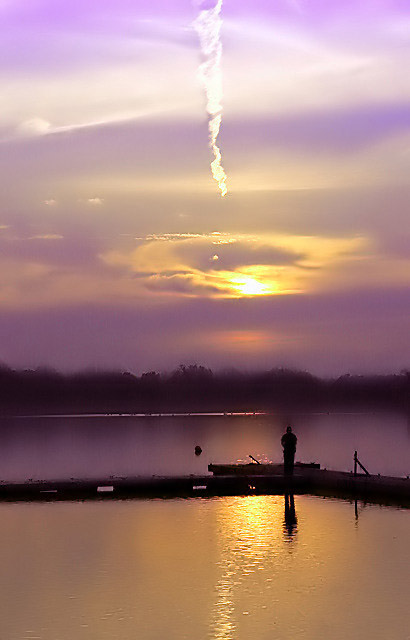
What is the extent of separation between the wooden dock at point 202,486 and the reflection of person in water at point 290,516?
1.23 meters

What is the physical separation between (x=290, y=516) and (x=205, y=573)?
10.8 m

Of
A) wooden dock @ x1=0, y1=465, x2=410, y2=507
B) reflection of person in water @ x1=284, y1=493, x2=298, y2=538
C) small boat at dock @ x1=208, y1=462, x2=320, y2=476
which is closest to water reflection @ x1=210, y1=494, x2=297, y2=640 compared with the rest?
reflection of person in water @ x1=284, y1=493, x2=298, y2=538

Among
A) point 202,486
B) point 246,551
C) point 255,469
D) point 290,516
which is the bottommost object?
point 246,551

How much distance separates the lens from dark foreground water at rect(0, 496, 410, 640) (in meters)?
20.3

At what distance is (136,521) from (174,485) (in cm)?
924

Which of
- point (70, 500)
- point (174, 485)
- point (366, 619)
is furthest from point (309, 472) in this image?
point (366, 619)

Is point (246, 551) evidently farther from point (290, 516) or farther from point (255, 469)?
point (255, 469)

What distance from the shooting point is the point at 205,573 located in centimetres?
2548

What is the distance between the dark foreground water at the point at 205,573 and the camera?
2030cm

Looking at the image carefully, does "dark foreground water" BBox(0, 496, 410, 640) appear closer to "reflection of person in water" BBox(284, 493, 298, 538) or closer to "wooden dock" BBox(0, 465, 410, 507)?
"reflection of person in water" BBox(284, 493, 298, 538)

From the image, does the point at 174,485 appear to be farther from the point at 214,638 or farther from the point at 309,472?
the point at 214,638

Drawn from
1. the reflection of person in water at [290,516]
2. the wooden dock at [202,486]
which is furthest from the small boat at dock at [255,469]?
the reflection of person in water at [290,516]

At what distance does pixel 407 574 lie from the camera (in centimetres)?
2530

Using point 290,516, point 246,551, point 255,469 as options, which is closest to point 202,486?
point 255,469
